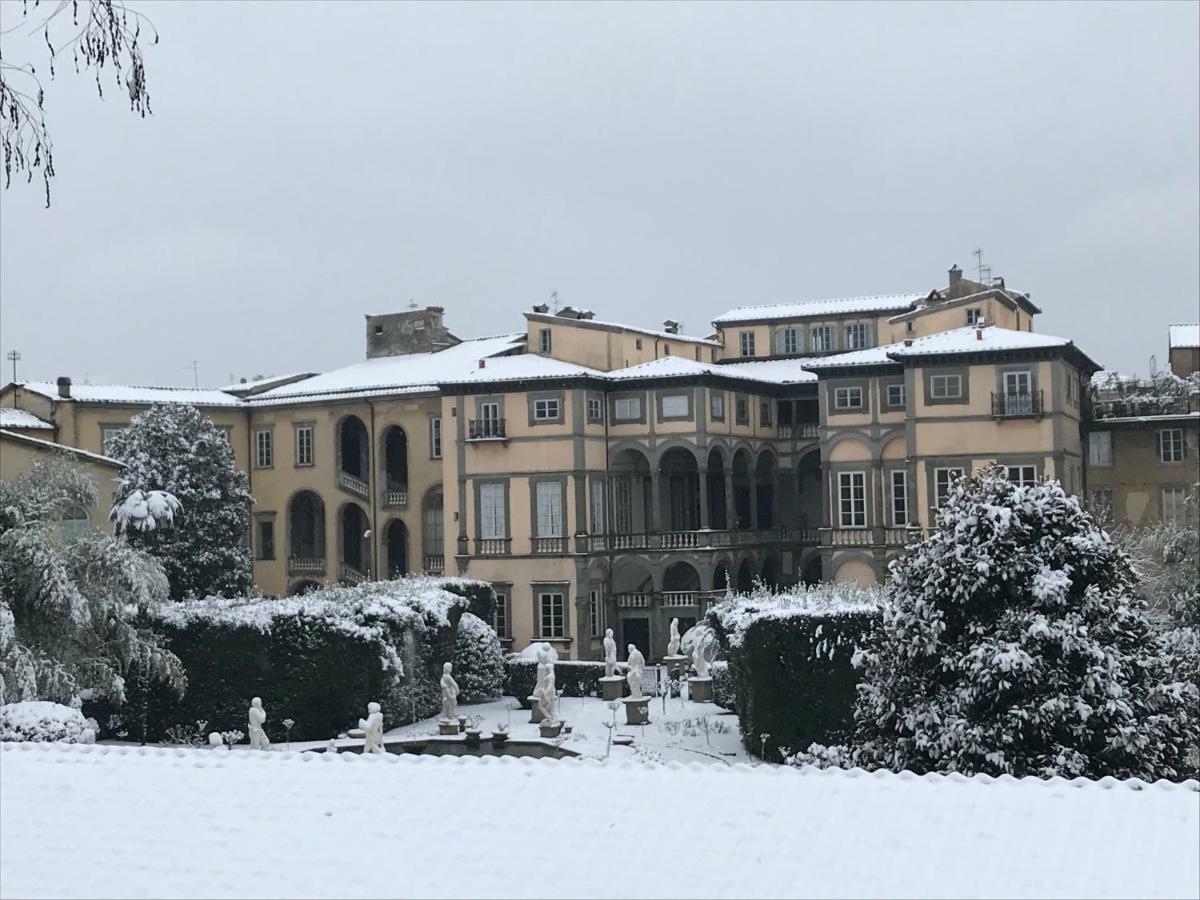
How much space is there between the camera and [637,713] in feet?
111

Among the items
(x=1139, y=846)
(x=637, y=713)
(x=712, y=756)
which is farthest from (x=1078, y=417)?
(x=1139, y=846)

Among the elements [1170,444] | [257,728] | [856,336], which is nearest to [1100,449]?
[1170,444]

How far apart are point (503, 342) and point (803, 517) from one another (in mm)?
13770

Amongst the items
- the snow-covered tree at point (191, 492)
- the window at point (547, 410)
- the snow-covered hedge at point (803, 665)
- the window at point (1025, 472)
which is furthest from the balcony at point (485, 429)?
the snow-covered hedge at point (803, 665)

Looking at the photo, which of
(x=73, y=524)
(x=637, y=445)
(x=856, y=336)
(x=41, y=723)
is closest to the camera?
(x=41, y=723)

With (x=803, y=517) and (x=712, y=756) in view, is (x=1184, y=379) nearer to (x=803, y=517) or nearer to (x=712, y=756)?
(x=803, y=517)

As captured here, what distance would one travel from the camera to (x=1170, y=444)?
47.6 meters

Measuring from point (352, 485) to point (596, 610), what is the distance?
41.5 feet

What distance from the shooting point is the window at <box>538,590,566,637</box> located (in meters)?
46.2

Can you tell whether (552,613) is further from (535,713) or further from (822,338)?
(822,338)

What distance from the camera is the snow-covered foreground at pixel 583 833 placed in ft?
29.1

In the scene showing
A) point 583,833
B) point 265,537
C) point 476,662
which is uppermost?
point 265,537

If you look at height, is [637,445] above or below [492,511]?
above

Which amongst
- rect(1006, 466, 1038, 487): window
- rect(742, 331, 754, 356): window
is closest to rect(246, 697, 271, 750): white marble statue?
rect(1006, 466, 1038, 487): window
